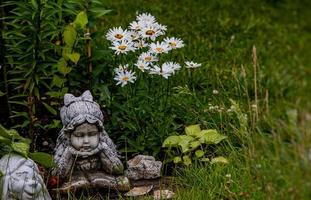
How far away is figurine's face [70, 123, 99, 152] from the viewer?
484 cm

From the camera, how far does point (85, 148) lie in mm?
4891

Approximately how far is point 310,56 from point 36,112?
12.1ft

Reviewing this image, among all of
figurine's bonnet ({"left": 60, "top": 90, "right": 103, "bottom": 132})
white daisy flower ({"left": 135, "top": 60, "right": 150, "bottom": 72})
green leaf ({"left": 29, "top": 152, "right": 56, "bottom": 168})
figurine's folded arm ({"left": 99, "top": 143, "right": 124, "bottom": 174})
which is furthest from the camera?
white daisy flower ({"left": 135, "top": 60, "right": 150, "bottom": 72})

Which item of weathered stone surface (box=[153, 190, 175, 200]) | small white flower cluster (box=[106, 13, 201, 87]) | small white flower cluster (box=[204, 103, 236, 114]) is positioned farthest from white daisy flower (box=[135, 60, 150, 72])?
weathered stone surface (box=[153, 190, 175, 200])

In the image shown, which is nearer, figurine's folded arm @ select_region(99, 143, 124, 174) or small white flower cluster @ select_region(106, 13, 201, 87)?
figurine's folded arm @ select_region(99, 143, 124, 174)

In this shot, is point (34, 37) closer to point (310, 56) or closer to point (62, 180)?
point (62, 180)

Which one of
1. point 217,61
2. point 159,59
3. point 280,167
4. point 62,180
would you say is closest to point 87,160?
→ point 62,180

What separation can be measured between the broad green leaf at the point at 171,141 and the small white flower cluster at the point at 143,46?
382 mm

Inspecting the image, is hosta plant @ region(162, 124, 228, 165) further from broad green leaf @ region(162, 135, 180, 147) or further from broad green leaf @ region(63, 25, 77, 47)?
broad green leaf @ region(63, 25, 77, 47)

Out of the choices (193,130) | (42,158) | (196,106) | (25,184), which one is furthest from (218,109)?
(25,184)

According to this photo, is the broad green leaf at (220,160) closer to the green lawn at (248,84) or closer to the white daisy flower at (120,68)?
the green lawn at (248,84)

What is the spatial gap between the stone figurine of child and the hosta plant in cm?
39

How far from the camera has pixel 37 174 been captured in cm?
449

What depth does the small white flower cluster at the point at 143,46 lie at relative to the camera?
208 inches
